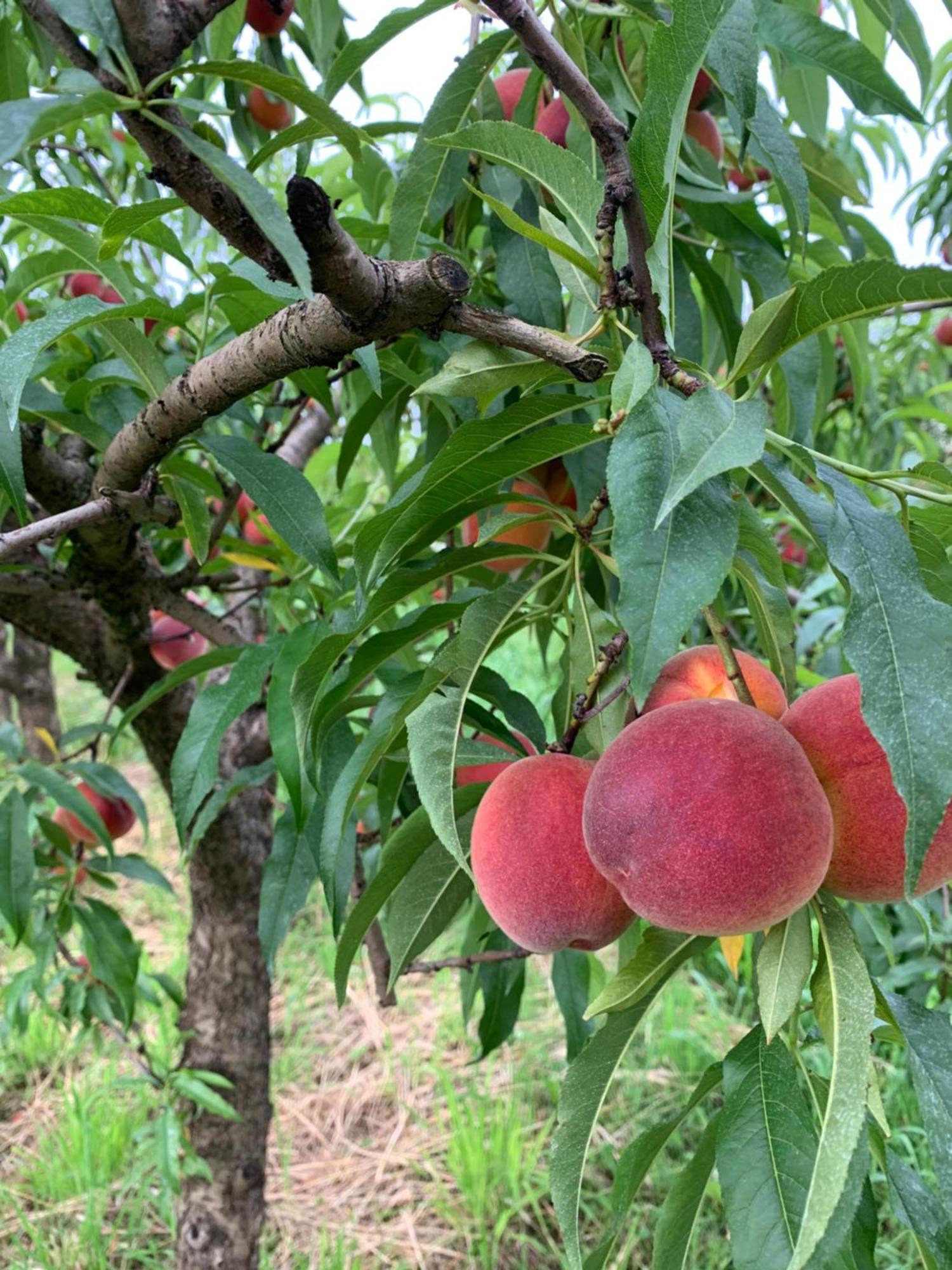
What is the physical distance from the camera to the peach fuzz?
1.58 feet

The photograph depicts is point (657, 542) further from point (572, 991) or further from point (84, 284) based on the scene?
point (84, 284)

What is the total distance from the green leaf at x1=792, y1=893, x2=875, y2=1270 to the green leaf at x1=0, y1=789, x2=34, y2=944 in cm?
86

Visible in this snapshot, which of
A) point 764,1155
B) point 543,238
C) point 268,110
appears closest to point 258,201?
point 543,238

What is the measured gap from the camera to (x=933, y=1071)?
501mm

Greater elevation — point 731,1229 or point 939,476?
point 939,476

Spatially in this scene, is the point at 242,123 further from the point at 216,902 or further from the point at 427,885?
the point at 216,902

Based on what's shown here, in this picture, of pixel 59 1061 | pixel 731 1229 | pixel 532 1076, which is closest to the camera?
pixel 731 1229

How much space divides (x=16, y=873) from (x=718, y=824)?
Result: 869mm

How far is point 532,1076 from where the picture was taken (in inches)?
79.6

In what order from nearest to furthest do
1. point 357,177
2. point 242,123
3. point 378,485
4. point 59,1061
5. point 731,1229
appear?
point 731,1229, point 357,177, point 242,123, point 378,485, point 59,1061

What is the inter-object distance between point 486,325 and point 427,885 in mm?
385

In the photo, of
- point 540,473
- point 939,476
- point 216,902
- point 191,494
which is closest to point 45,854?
point 216,902

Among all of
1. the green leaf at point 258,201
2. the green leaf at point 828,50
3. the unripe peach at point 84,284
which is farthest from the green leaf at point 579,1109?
the unripe peach at point 84,284

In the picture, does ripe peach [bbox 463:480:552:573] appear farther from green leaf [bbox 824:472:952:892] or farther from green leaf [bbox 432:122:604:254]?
green leaf [bbox 824:472:952:892]
